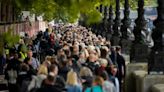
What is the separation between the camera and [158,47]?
556 inches

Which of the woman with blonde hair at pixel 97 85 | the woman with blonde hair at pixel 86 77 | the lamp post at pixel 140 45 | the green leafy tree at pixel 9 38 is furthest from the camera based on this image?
the lamp post at pixel 140 45

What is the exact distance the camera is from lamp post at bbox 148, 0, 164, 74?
13.8 metres

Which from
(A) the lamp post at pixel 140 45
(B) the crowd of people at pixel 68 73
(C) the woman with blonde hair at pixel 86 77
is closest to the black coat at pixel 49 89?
(B) the crowd of people at pixel 68 73

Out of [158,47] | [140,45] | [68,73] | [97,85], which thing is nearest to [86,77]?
[68,73]

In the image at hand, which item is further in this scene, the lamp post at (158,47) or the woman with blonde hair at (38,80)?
the lamp post at (158,47)

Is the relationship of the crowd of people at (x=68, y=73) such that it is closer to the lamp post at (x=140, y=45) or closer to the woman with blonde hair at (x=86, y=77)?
the woman with blonde hair at (x=86, y=77)

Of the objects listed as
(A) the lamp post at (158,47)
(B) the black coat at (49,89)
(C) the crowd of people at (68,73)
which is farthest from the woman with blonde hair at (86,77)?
(A) the lamp post at (158,47)

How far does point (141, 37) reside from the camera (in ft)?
62.4

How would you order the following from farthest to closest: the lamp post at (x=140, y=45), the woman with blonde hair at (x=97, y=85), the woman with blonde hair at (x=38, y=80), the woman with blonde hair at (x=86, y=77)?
1. the lamp post at (x=140, y=45)
2. the woman with blonde hair at (x=86, y=77)
3. the woman with blonde hair at (x=38, y=80)
4. the woman with blonde hair at (x=97, y=85)

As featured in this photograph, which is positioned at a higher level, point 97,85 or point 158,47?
point 158,47

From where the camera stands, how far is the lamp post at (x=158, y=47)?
13828 millimetres

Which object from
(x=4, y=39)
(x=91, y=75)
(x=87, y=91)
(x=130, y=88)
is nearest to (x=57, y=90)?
(x=87, y=91)

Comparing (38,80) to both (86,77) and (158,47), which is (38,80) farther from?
(158,47)

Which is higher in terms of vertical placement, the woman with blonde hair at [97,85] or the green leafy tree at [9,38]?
the green leafy tree at [9,38]
